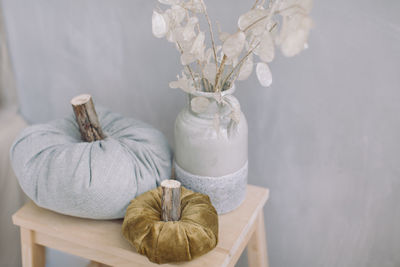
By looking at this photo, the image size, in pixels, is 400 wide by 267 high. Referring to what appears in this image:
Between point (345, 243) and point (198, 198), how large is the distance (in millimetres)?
448

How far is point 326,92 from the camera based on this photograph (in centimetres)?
83

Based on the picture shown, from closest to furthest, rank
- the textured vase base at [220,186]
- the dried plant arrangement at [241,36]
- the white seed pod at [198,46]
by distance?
the dried plant arrangement at [241,36] → the white seed pod at [198,46] → the textured vase base at [220,186]

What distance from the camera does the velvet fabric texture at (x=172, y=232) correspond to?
616 millimetres

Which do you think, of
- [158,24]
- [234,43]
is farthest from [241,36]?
[158,24]

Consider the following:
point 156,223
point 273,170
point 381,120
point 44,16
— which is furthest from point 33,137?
point 381,120

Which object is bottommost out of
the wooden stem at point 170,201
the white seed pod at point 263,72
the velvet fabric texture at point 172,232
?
the velvet fabric texture at point 172,232

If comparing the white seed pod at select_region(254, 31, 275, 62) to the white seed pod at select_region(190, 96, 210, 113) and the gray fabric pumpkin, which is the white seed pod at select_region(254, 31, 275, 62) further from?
the gray fabric pumpkin

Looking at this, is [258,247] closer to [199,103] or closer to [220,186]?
[220,186]

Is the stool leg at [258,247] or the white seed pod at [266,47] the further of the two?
the stool leg at [258,247]

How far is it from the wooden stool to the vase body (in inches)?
1.9

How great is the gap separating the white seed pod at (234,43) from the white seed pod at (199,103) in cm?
12

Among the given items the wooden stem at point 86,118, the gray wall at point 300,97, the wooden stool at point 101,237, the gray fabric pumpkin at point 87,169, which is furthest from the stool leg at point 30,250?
the gray wall at point 300,97

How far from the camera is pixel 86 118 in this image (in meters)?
0.77

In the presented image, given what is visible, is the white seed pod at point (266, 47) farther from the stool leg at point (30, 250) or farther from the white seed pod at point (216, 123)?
the stool leg at point (30, 250)
